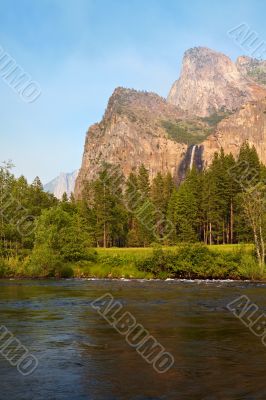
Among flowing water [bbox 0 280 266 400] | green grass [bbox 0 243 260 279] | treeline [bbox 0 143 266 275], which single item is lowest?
flowing water [bbox 0 280 266 400]

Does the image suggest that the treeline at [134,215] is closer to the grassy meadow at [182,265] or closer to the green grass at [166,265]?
the green grass at [166,265]

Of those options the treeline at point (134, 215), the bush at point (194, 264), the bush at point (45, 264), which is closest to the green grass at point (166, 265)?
the bush at point (194, 264)

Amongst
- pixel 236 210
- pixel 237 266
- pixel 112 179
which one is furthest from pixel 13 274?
pixel 112 179

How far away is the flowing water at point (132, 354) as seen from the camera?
1177cm

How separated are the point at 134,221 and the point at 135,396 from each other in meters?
107

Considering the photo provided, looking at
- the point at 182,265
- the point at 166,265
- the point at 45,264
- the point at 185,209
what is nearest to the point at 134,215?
the point at 185,209

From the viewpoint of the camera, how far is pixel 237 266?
2002 inches

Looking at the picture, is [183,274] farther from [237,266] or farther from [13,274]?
[13,274]

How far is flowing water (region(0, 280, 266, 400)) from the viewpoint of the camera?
1177 cm

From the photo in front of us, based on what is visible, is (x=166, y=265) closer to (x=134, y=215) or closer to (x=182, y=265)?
(x=182, y=265)

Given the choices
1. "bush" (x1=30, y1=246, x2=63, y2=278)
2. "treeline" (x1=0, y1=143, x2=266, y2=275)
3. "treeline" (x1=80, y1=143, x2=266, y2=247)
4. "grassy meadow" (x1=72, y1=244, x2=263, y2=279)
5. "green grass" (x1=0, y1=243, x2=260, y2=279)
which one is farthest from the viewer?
"treeline" (x1=80, y1=143, x2=266, y2=247)

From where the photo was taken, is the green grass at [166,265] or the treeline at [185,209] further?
the treeline at [185,209]

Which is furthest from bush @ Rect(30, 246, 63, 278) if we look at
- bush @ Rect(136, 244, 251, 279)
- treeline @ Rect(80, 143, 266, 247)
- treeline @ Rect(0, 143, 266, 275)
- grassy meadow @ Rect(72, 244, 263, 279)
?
treeline @ Rect(80, 143, 266, 247)

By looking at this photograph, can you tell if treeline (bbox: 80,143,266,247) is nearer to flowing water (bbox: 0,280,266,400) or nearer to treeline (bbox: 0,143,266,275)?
treeline (bbox: 0,143,266,275)
